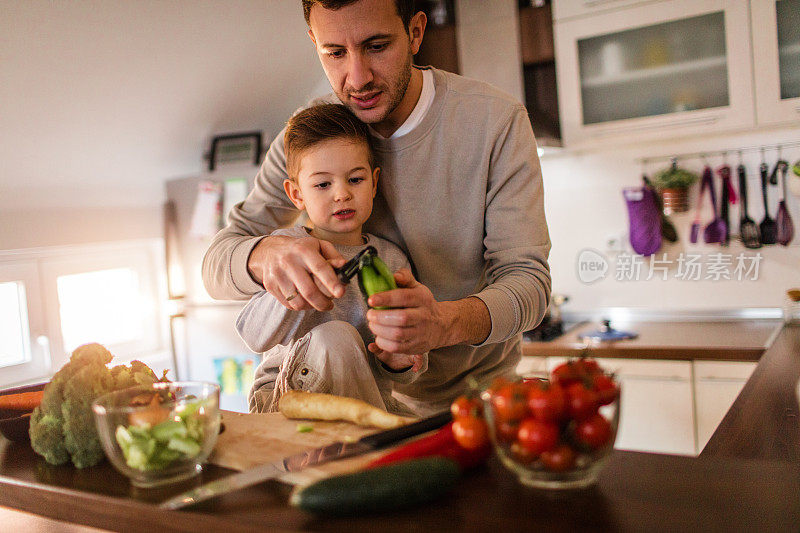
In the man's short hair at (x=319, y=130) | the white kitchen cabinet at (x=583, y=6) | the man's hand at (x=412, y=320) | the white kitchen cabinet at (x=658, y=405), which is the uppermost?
the white kitchen cabinet at (x=583, y=6)

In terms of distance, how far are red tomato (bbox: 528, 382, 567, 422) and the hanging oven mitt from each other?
8.88 feet

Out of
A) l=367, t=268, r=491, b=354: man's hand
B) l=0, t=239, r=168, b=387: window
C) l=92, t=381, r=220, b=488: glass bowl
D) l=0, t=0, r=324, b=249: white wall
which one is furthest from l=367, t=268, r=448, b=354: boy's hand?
l=0, t=239, r=168, b=387: window

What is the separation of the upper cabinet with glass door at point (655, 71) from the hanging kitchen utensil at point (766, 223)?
0.30 meters

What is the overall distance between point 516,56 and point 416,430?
2722 mm

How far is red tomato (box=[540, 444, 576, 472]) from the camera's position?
74cm

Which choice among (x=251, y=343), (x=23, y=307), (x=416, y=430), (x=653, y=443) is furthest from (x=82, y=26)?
(x=653, y=443)

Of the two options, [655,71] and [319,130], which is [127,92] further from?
[655,71]

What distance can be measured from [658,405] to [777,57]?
1.46 m

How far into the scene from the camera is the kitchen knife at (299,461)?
0.82 meters

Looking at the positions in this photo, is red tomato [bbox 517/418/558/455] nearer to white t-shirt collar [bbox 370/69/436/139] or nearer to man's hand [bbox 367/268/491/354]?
man's hand [bbox 367/268/491/354]

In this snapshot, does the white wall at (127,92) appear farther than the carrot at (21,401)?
Yes

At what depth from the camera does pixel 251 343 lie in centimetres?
142

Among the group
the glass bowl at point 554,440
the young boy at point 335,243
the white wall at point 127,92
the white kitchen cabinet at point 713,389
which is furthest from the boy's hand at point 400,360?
the white wall at point 127,92

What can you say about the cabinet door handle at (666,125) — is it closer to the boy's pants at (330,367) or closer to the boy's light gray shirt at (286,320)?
the boy's light gray shirt at (286,320)
